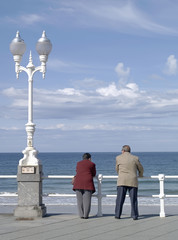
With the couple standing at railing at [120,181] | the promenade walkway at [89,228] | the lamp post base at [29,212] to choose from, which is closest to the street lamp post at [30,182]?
the lamp post base at [29,212]

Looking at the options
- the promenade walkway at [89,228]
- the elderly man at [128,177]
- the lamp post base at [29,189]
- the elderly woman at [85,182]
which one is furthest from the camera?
the lamp post base at [29,189]

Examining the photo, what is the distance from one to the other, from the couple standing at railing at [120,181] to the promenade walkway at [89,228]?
0.27 m

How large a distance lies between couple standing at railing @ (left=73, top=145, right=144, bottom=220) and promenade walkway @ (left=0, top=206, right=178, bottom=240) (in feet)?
0.88

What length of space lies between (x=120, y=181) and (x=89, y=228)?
1584 mm

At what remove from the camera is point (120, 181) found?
418 inches

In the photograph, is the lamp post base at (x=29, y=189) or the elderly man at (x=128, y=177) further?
the lamp post base at (x=29, y=189)

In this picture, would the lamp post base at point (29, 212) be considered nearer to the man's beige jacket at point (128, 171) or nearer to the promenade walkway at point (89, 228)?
the promenade walkway at point (89, 228)

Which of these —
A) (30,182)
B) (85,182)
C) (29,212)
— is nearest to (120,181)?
(85,182)

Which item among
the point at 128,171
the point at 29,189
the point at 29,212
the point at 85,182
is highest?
the point at 128,171

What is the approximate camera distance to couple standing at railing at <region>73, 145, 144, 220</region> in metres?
10.6

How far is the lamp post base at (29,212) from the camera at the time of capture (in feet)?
36.0

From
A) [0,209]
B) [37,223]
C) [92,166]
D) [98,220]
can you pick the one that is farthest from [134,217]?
[0,209]

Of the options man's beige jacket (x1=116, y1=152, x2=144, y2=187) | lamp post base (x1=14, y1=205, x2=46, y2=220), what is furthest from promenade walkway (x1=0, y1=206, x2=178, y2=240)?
man's beige jacket (x1=116, y1=152, x2=144, y2=187)

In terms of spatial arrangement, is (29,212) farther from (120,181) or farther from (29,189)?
(120,181)
